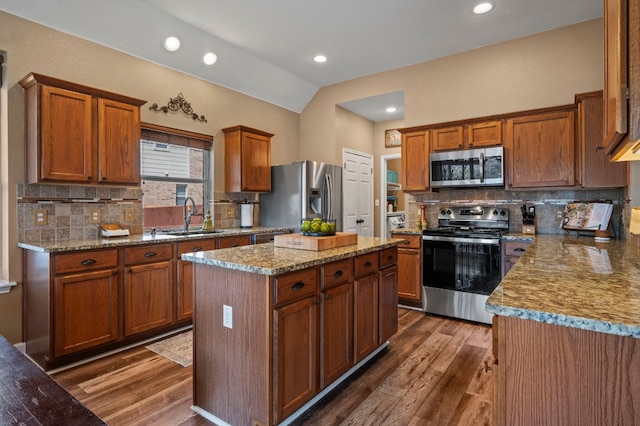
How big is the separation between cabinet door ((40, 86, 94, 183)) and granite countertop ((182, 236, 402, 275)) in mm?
1579

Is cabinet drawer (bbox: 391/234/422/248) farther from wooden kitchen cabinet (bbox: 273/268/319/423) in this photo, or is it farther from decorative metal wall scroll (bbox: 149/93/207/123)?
decorative metal wall scroll (bbox: 149/93/207/123)

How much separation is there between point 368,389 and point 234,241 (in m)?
2.16

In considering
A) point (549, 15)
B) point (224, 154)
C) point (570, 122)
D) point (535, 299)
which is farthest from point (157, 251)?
point (549, 15)

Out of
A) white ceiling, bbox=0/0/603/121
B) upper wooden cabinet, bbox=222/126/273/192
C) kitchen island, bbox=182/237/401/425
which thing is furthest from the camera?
upper wooden cabinet, bbox=222/126/273/192

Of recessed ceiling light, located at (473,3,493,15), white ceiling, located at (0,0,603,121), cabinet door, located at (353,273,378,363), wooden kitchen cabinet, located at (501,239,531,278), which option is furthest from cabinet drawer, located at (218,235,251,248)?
recessed ceiling light, located at (473,3,493,15)

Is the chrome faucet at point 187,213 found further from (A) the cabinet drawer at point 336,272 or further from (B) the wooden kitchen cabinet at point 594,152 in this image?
(B) the wooden kitchen cabinet at point 594,152

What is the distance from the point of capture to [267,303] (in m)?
1.79

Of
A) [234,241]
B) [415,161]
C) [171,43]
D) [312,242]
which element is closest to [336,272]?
[312,242]

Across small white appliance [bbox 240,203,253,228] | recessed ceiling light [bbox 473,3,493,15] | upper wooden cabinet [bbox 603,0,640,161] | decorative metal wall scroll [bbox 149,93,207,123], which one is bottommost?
small white appliance [bbox 240,203,253,228]

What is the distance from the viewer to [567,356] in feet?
3.36

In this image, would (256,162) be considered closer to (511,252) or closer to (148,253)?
(148,253)

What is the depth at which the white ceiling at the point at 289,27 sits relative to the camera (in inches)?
130

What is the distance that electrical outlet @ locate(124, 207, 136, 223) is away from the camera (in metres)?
3.64

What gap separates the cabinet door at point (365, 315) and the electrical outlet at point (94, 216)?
8.41 ft
